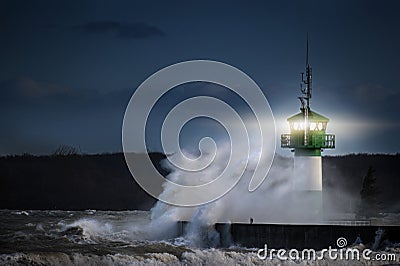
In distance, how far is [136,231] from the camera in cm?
3309

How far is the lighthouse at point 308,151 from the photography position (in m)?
30.2

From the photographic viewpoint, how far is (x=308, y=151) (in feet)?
99.2

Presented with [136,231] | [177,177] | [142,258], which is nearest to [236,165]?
[177,177]

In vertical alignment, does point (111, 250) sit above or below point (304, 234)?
below

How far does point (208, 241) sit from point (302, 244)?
127 inches

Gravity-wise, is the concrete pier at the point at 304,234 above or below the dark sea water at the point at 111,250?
above

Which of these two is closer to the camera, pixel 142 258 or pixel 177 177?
pixel 142 258

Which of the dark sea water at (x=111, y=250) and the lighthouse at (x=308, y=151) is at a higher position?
the lighthouse at (x=308, y=151)

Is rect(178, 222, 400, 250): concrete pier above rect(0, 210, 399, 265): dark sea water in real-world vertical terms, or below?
above

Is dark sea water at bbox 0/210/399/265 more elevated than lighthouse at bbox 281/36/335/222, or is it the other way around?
lighthouse at bbox 281/36/335/222

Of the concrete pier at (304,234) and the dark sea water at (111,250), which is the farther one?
the concrete pier at (304,234)

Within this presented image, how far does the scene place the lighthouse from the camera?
→ 30172mm

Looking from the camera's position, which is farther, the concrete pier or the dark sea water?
the concrete pier

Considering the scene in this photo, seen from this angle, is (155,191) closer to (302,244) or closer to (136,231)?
(136,231)
